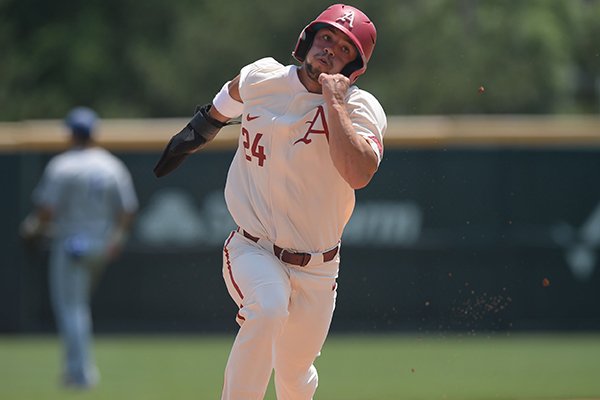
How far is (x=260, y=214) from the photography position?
559cm

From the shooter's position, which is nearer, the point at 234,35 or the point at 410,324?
the point at 410,324

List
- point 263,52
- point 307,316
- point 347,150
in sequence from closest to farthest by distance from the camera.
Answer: point 347,150 → point 307,316 → point 263,52

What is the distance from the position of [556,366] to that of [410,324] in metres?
2.54

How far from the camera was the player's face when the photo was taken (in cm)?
546

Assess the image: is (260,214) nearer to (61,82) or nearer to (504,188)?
(504,188)

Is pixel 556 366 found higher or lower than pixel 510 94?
lower

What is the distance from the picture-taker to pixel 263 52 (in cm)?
2961

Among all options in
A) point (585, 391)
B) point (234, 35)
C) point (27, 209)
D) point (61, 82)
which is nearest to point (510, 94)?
point (234, 35)

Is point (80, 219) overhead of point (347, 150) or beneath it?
beneath

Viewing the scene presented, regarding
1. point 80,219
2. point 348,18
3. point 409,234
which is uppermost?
point 348,18

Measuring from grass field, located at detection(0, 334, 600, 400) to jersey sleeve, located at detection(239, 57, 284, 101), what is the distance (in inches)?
109

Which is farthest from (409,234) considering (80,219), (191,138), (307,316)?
(307,316)

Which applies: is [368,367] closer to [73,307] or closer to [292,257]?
[73,307]

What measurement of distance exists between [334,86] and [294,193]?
1.75 ft
